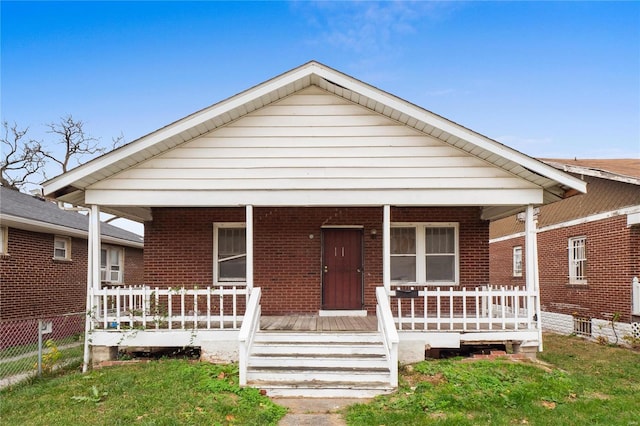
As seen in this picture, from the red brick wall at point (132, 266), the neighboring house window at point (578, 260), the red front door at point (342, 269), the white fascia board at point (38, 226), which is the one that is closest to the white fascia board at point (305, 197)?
the red front door at point (342, 269)

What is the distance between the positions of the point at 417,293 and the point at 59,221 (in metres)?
11.9

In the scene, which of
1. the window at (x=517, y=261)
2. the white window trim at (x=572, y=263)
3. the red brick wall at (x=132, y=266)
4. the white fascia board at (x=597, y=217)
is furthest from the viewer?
the red brick wall at (x=132, y=266)

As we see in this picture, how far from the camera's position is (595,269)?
1434 cm

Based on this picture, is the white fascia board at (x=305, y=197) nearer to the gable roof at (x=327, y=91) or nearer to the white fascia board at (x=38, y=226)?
the gable roof at (x=327, y=91)

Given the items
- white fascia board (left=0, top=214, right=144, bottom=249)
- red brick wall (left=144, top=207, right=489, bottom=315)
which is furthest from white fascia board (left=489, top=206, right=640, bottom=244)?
white fascia board (left=0, top=214, right=144, bottom=249)

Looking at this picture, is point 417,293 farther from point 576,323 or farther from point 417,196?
point 576,323

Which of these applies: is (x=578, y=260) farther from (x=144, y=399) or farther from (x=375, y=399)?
(x=144, y=399)

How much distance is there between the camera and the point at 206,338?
29.1ft

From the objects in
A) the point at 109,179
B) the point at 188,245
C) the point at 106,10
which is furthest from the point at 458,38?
the point at 109,179

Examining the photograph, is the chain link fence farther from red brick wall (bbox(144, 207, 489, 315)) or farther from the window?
the window

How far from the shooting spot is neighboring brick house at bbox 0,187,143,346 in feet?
42.4

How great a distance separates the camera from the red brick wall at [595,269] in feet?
42.2

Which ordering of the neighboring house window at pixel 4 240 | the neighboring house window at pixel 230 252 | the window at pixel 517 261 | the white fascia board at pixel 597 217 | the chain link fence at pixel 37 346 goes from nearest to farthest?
the chain link fence at pixel 37 346, the neighboring house window at pixel 230 252, the white fascia board at pixel 597 217, the neighboring house window at pixel 4 240, the window at pixel 517 261

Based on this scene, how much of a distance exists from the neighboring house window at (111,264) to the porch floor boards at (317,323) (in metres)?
10.7
